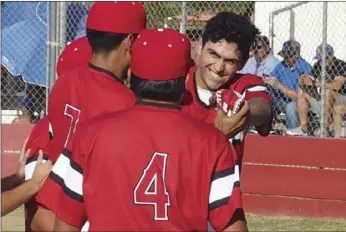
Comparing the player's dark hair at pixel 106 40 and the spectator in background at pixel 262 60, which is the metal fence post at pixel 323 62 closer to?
the spectator in background at pixel 262 60

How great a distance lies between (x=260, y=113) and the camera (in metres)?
4.45

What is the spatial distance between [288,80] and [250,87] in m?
7.12

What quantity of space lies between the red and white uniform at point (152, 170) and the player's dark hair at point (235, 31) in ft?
3.17

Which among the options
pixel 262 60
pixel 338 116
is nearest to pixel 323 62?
pixel 338 116

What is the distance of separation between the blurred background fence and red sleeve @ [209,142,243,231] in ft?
25.9

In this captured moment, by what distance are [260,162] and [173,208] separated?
8003mm

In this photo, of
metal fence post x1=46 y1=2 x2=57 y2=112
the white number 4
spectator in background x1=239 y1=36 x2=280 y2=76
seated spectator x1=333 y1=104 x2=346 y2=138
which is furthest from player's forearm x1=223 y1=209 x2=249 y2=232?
metal fence post x1=46 y1=2 x2=57 y2=112

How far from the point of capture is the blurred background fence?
1152 cm

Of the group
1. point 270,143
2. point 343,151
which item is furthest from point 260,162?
point 343,151

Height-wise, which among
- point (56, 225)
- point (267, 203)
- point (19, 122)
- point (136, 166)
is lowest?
point (267, 203)

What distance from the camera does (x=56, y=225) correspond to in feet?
11.9

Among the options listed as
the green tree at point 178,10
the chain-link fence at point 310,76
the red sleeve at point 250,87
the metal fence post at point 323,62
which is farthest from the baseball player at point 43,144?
the green tree at point 178,10

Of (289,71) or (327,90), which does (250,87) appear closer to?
(327,90)

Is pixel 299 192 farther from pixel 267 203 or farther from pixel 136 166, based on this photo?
pixel 136 166
